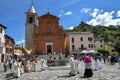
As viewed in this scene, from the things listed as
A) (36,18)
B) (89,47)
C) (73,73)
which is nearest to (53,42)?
(36,18)

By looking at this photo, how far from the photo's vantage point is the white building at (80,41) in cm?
8075

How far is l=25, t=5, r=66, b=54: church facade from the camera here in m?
70.5

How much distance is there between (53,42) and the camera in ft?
234

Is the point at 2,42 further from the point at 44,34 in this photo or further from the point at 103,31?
the point at 103,31

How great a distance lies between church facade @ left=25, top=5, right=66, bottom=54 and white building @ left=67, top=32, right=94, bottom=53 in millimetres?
9905

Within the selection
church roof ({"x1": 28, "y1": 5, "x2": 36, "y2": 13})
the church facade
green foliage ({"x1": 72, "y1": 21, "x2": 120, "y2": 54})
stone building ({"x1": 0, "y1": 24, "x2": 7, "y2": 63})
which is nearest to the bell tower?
the church facade

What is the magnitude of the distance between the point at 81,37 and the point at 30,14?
61.7 feet

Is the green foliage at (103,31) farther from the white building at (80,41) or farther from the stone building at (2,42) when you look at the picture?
the stone building at (2,42)

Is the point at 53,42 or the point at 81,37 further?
the point at 81,37

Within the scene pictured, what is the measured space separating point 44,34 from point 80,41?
1508 centimetres

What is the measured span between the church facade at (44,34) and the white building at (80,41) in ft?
32.5

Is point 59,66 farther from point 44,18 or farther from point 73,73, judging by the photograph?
point 44,18

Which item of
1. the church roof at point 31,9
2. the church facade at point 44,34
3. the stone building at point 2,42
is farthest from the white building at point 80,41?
the stone building at point 2,42

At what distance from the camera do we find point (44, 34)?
71.9m
